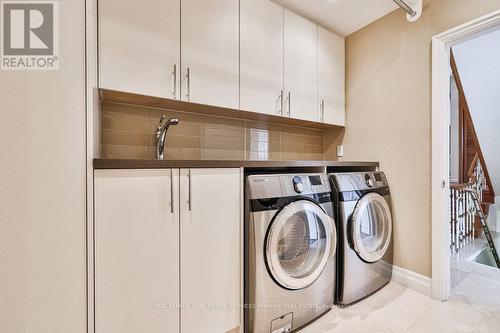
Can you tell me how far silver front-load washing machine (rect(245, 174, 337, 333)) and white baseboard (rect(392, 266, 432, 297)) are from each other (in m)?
0.78

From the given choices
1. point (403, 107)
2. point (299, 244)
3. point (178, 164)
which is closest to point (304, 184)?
point (299, 244)

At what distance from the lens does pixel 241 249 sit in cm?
129

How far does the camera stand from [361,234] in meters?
1.71

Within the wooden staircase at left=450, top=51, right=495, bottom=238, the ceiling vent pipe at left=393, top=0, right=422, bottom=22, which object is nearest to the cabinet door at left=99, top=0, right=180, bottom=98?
the ceiling vent pipe at left=393, top=0, right=422, bottom=22

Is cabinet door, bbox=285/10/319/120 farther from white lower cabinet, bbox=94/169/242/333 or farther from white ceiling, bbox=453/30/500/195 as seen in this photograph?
white ceiling, bbox=453/30/500/195

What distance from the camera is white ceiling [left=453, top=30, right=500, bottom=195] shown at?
100 inches

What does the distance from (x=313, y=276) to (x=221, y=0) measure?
6.43ft

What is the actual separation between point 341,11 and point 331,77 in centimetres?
54

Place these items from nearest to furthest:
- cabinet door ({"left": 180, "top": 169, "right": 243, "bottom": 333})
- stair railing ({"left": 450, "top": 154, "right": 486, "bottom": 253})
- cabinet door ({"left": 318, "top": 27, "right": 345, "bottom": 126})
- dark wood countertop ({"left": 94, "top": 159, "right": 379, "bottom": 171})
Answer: dark wood countertop ({"left": 94, "top": 159, "right": 379, "bottom": 171})
cabinet door ({"left": 180, "top": 169, "right": 243, "bottom": 333})
cabinet door ({"left": 318, "top": 27, "right": 345, "bottom": 126})
stair railing ({"left": 450, "top": 154, "right": 486, "bottom": 253})

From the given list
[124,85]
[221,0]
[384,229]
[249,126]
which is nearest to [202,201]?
[124,85]

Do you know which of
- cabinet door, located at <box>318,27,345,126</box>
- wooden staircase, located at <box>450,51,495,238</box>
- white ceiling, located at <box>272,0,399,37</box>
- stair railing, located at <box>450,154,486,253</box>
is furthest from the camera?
wooden staircase, located at <box>450,51,495,238</box>

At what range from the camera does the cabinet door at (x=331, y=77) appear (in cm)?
218

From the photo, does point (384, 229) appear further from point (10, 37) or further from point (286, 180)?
point (10, 37)

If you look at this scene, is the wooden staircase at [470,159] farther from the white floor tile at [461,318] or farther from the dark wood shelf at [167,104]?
the dark wood shelf at [167,104]
